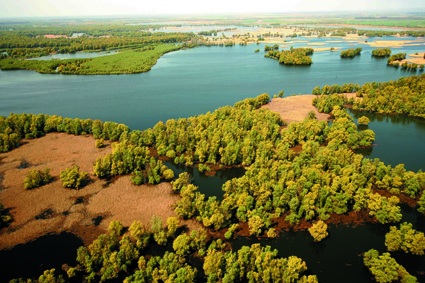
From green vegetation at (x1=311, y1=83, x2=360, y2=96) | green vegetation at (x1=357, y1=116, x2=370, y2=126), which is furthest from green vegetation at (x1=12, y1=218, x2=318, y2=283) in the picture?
green vegetation at (x1=311, y1=83, x2=360, y2=96)

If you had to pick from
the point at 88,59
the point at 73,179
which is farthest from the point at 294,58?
the point at 73,179

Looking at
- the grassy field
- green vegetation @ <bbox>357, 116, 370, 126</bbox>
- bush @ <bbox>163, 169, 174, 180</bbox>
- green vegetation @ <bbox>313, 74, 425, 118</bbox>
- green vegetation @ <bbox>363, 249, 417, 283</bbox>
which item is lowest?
green vegetation @ <bbox>363, 249, 417, 283</bbox>

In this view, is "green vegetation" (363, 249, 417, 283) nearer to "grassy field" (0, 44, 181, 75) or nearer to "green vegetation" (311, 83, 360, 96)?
"green vegetation" (311, 83, 360, 96)

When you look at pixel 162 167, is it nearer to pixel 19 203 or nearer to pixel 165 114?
pixel 19 203

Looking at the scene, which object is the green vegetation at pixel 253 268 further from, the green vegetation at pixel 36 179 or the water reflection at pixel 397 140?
the water reflection at pixel 397 140

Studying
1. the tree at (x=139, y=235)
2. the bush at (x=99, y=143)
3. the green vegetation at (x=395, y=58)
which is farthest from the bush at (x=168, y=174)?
the green vegetation at (x=395, y=58)

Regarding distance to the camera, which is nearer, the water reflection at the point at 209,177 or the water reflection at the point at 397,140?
the water reflection at the point at 209,177

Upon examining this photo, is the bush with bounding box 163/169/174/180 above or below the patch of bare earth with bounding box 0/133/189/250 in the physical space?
above
